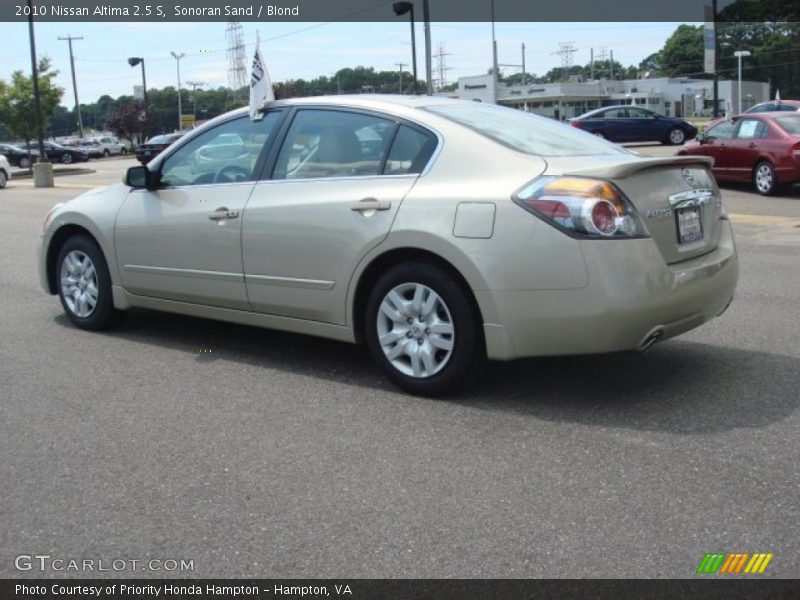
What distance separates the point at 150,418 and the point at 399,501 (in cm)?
171

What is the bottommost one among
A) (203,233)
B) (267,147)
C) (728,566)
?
(728,566)

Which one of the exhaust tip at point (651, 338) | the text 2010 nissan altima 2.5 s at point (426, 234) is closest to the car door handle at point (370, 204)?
the text 2010 nissan altima 2.5 s at point (426, 234)

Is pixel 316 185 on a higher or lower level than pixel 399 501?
higher

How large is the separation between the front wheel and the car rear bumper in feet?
92.8

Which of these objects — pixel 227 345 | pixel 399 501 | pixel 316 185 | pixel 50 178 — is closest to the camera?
pixel 399 501

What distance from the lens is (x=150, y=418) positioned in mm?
4695

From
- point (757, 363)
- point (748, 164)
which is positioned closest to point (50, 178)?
point (748, 164)

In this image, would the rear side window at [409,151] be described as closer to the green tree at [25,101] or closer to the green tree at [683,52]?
the green tree at [25,101]

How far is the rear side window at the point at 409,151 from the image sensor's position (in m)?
4.91

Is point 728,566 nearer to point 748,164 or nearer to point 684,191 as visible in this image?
point 684,191

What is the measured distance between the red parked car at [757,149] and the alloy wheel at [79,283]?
11683 mm

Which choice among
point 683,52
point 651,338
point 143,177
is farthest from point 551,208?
point 683,52
